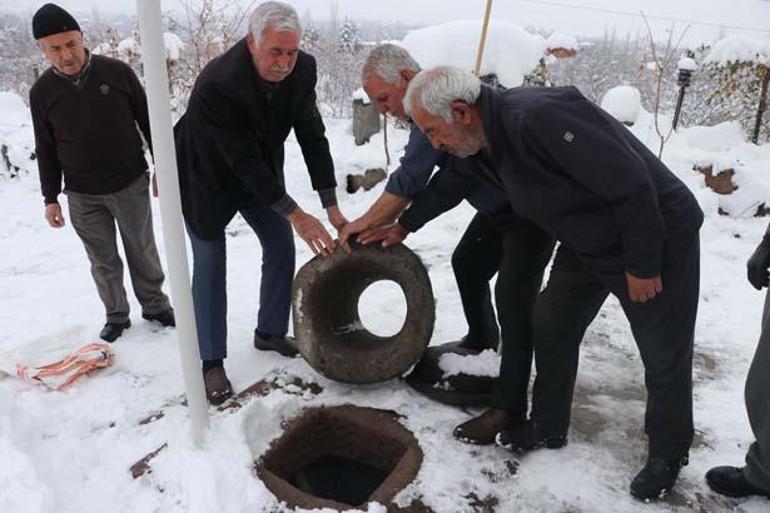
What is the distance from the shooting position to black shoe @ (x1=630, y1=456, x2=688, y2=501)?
2.46 meters

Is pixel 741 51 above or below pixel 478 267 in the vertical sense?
above

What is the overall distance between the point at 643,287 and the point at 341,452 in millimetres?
1744

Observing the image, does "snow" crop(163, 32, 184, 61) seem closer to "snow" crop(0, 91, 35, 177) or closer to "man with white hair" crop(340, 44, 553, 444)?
"snow" crop(0, 91, 35, 177)

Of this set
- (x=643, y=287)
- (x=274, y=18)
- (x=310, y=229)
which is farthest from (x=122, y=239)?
(x=643, y=287)

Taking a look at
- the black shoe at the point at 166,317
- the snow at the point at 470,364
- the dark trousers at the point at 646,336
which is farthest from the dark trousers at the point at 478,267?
the black shoe at the point at 166,317

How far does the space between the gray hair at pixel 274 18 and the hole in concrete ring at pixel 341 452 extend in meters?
1.85

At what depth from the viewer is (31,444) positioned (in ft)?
9.11

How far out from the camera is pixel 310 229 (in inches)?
118

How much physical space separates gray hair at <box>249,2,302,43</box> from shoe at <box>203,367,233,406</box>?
1771mm

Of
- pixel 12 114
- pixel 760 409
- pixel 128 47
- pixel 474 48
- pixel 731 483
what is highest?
pixel 128 47

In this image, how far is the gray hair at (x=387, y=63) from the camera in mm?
2617

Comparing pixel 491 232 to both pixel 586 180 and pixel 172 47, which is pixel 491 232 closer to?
pixel 586 180

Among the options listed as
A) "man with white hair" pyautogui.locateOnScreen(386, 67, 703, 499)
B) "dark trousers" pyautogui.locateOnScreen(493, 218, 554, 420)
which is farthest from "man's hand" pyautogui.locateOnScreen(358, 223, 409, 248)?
"man with white hair" pyautogui.locateOnScreen(386, 67, 703, 499)

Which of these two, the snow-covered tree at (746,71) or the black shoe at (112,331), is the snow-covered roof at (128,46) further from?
the snow-covered tree at (746,71)
